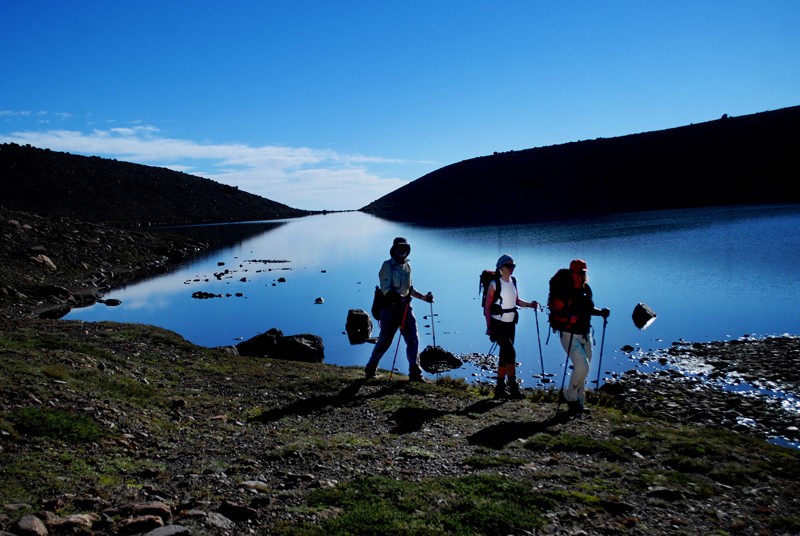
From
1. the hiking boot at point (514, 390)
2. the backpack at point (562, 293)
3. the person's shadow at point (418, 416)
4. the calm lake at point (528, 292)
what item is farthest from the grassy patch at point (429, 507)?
the calm lake at point (528, 292)

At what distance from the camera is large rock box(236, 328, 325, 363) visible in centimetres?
2081

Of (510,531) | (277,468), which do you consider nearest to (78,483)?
(277,468)

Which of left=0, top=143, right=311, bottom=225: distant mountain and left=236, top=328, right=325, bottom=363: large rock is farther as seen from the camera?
left=0, top=143, right=311, bottom=225: distant mountain

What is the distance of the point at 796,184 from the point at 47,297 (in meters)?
163

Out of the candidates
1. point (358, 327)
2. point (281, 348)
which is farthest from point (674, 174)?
point (281, 348)

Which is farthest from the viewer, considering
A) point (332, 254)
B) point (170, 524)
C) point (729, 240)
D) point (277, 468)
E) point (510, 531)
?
point (332, 254)

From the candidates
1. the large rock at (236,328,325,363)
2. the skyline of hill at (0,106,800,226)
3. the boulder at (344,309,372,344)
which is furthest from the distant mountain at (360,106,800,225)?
the large rock at (236,328,325,363)

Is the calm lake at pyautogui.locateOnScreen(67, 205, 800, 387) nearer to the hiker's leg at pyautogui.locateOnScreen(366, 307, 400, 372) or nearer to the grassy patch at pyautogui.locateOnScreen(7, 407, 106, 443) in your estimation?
the hiker's leg at pyautogui.locateOnScreen(366, 307, 400, 372)

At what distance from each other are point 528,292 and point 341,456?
Answer: 31.4 m

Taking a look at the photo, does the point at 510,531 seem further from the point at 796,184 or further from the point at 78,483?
the point at 796,184

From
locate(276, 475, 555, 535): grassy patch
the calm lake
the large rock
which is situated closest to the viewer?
locate(276, 475, 555, 535): grassy patch

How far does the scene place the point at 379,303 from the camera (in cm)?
1418

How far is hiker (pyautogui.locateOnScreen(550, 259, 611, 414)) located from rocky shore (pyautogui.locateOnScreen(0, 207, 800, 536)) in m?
0.69

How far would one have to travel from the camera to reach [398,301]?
1416cm
